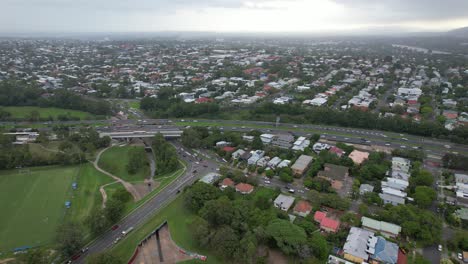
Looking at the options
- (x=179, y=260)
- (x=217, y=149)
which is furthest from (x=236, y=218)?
(x=217, y=149)

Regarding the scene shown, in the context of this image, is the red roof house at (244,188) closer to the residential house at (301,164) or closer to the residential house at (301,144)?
the residential house at (301,164)

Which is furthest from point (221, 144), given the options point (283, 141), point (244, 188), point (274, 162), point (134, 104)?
point (134, 104)

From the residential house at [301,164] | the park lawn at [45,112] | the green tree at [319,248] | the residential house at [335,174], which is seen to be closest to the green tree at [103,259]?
the green tree at [319,248]

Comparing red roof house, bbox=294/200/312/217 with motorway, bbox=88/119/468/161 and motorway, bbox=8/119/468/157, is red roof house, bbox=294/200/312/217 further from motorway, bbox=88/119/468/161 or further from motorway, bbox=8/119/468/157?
motorway, bbox=8/119/468/157

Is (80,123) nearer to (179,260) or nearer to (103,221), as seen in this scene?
(103,221)

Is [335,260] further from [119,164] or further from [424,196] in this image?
[119,164]

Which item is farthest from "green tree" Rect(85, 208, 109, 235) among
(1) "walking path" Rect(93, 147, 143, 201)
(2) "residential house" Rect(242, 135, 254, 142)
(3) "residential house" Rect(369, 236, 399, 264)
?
(2) "residential house" Rect(242, 135, 254, 142)
